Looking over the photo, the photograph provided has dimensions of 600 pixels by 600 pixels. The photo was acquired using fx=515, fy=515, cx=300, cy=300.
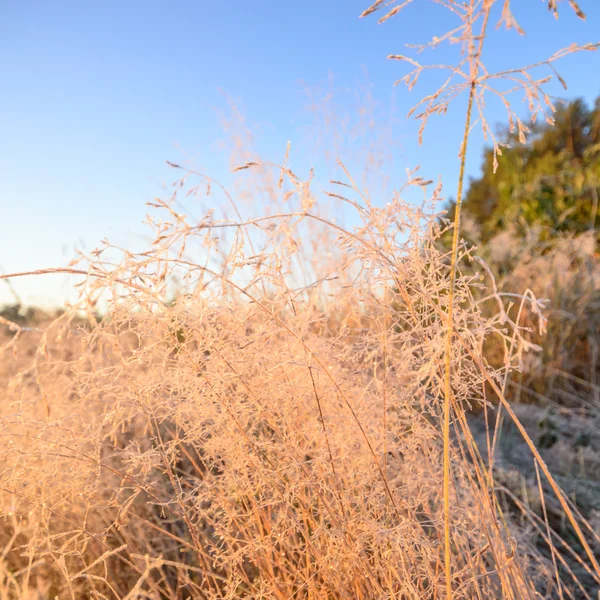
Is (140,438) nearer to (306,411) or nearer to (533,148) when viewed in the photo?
(306,411)

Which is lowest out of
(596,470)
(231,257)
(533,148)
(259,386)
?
(596,470)

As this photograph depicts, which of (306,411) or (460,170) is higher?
(460,170)

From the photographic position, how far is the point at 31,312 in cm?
556

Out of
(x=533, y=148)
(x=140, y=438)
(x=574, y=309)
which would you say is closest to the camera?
(x=140, y=438)

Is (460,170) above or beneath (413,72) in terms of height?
beneath

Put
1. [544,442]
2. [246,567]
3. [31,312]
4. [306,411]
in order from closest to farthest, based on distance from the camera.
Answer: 1. [306,411]
2. [246,567]
3. [544,442]
4. [31,312]

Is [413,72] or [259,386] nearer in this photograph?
[413,72]

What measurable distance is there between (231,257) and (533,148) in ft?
43.7

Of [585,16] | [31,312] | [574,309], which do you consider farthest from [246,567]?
[31,312]

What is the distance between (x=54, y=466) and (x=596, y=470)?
8.05ft

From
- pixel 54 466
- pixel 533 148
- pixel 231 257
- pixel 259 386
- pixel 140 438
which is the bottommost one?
pixel 140 438

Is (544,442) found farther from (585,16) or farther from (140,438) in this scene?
(585,16)

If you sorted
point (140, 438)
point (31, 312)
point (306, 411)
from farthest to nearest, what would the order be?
point (31, 312)
point (140, 438)
point (306, 411)

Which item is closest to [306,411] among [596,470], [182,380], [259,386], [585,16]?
[259,386]
